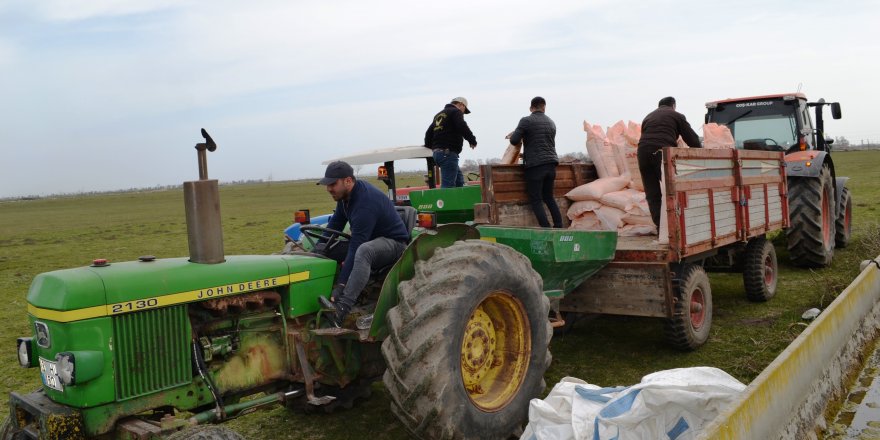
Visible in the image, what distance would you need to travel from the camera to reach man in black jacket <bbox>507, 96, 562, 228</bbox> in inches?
276

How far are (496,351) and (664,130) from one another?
3347 millimetres

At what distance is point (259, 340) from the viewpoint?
13.6 feet

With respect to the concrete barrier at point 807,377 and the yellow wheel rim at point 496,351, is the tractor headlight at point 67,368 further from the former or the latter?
the concrete barrier at point 807,377

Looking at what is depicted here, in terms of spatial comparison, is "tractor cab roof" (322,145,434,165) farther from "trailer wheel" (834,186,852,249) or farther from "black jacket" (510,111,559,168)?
"trailer wheel" (834,186,852,249)

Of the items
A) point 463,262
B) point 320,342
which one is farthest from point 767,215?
point 320,342

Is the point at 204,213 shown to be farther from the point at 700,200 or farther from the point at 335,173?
the point at 700,200

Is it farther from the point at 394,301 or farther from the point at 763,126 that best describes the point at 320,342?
the point at 763,126

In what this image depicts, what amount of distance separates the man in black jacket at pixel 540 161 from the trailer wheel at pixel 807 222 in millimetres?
3831

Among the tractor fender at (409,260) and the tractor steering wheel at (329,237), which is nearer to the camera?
the tractor fender at (409,260)

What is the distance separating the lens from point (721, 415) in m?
2.95

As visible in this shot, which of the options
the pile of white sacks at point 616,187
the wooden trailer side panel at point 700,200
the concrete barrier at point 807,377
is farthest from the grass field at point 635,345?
the pile of white sacks at point 616,187

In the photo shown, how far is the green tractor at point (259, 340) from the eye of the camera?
3.41 metres

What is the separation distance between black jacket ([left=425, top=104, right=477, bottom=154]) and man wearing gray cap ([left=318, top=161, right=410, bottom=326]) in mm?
4207

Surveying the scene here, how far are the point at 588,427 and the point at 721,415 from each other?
62 centimetres
